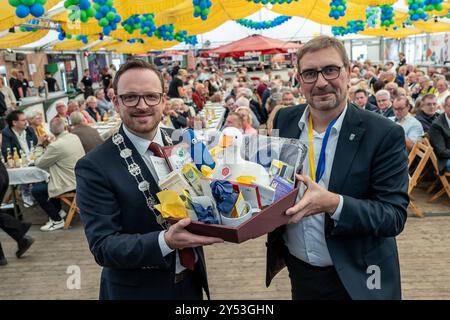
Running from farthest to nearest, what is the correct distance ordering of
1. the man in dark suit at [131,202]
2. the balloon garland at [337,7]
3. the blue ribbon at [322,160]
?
the balloon garland at [337,7], the blue ribbon at [322,160], the man in dark suit at [131,202]

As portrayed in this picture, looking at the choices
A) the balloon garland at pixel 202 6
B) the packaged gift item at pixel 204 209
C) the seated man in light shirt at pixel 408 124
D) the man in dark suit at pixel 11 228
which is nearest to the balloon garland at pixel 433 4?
the seated man in light shirt at pixel 408 124

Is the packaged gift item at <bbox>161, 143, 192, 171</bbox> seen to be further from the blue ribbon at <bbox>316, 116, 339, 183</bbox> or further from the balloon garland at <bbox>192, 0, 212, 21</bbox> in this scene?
the balloon garland at <bbox>192, 0, 212, 21</bbox>

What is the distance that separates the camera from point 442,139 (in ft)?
16.3

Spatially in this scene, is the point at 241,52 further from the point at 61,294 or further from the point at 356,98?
the point at 61,294

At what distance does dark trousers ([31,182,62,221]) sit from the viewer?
16.5ft

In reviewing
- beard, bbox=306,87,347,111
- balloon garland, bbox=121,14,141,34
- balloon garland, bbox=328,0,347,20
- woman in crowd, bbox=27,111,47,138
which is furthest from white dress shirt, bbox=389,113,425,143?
balloon garland, bbox=121,14,141,34

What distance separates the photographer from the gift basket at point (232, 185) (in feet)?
3.94

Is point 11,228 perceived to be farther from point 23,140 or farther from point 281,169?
point 281,169

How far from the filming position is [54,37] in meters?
14.3

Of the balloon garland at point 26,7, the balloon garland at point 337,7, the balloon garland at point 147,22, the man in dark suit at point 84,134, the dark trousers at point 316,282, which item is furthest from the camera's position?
the balloon garland at point 147,22

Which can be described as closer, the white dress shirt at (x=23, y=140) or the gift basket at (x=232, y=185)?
the gift basket at (x=232, y=185)

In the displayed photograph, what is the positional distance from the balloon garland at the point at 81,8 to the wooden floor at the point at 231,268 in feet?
10.9

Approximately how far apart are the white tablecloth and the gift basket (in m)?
4.19

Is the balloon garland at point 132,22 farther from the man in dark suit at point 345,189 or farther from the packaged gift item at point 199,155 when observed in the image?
the packaged gift item at point 199,155
